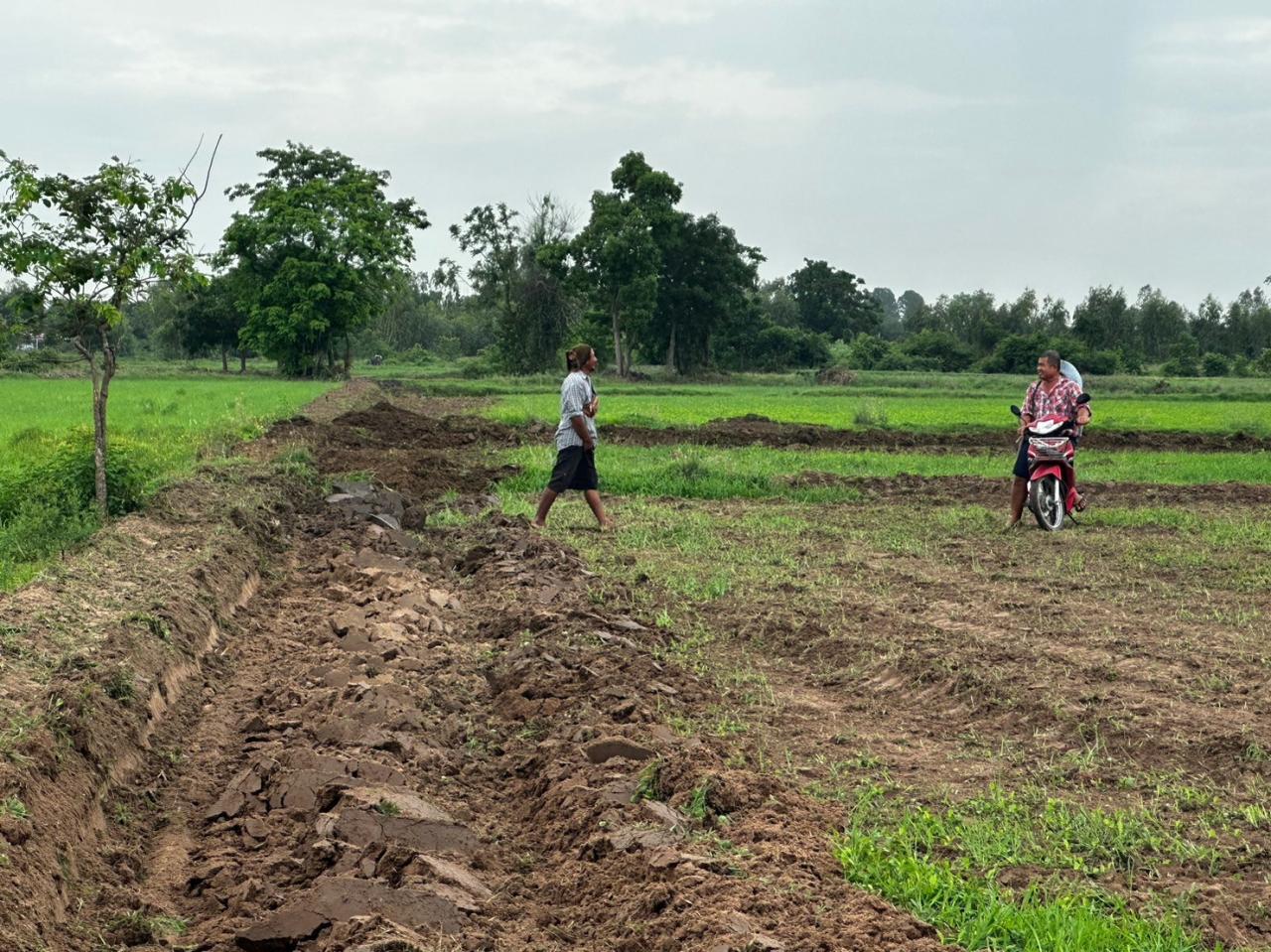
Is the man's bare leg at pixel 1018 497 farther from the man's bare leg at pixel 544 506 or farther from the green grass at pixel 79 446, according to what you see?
the green grass at pixel 79 446

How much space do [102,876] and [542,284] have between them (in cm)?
6368

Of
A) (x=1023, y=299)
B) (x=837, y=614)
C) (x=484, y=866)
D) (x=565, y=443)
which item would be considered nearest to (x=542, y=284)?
(x=1023, y=299)

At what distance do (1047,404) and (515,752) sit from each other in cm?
886

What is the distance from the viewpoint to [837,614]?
9.48 m

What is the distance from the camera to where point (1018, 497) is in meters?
14.0

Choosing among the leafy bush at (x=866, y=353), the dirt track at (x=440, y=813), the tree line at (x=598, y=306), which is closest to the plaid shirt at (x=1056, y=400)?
the dirt track at (x=440, y=813)

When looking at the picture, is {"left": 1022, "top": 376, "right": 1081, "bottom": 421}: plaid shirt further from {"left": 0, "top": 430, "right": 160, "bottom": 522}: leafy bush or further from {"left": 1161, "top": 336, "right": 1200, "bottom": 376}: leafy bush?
{"left": 1161, "top": 336, "right": 1200, "bottom": 376}: leafy bush

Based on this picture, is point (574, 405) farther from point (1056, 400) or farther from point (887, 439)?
point (887, 439)

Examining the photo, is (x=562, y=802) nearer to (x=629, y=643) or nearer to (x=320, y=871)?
(x=320, y=871)

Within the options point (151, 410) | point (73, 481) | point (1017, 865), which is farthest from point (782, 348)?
point (1017, 865)

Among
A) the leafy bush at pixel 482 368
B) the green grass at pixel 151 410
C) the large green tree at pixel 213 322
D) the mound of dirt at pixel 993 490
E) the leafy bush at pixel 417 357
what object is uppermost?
the large green tree at pixel 213 322

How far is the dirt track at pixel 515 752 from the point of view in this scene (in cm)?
460

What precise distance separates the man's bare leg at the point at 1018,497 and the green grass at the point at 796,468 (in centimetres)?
357

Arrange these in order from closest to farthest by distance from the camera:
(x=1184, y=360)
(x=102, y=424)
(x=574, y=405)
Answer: (x=102, y=424), (x=574, y=405), (x=1184, y=360)
